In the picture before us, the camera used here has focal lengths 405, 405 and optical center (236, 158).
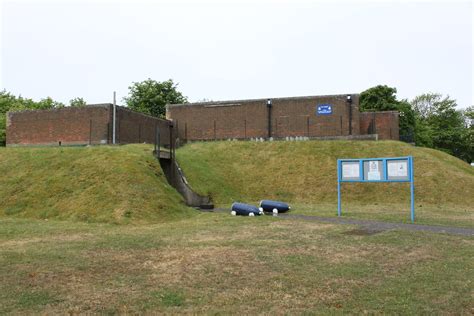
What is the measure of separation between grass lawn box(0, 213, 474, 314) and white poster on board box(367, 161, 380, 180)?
4.64m

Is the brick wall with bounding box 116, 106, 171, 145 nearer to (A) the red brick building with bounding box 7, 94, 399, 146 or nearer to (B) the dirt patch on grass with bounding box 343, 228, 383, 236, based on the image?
(A) the red brick building with bounding box 7, 94, 399, 146

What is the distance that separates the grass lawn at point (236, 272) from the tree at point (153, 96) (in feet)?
154

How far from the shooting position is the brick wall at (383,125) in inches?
1553

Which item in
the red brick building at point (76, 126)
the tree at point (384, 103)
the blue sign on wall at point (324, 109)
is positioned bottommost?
the red brick building at point (76, 126)

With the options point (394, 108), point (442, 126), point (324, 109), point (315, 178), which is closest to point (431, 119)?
point (442, 126)

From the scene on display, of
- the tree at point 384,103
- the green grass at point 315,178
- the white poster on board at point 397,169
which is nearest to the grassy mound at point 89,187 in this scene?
the green grass at point 315,178

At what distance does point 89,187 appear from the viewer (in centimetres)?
1639

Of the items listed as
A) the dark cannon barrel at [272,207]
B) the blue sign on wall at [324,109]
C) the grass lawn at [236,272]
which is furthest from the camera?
the blue sign on wall at [324,109]

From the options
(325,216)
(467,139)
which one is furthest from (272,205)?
(467,139)

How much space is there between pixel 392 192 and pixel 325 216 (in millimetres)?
8768

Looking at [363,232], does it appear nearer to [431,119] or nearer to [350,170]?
[350,170]

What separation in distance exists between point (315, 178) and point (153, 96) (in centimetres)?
3816

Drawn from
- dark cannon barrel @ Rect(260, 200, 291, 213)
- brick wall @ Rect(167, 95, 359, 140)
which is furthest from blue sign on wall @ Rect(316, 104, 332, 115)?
dark cannon barrel @ Rect(260, 200, 291, 213)

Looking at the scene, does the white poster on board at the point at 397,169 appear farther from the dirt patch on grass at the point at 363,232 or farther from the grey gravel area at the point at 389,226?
the dirt patch on grass at the point at 363,232
